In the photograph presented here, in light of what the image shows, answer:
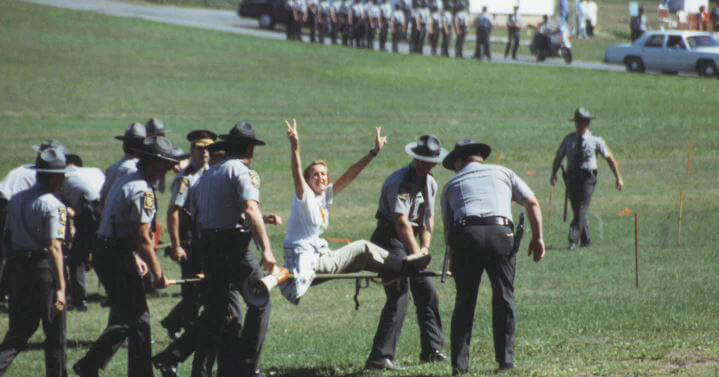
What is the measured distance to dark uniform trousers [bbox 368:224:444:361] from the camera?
10.3 metres

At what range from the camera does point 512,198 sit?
31.7 ft

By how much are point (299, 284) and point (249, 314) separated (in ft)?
1.85

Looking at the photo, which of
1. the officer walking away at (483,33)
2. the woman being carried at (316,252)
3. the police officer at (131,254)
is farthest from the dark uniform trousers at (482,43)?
the police officer at (131,254)

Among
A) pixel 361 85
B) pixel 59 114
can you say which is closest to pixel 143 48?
pixel 361 85

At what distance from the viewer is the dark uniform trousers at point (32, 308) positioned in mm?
9516

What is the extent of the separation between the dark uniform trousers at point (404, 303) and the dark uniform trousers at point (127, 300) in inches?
76.3

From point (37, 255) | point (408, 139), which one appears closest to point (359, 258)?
point (37, 255)

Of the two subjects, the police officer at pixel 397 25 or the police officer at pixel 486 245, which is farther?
the police officer at pixel 397 25

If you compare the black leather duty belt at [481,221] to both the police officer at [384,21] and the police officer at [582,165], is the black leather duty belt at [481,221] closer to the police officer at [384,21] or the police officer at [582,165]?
the police officer at [582,165]

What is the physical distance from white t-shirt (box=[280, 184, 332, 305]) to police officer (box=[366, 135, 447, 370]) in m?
0.62

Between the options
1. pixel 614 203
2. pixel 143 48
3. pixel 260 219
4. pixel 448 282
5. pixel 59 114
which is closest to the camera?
pixel 260 219

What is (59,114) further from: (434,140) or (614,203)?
(434,140)

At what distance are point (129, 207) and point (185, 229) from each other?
12.7 ft

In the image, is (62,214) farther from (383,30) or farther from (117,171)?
(383,30)
